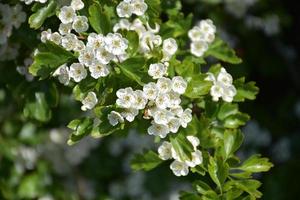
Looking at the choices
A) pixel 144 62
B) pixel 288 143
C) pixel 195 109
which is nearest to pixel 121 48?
pixel 144 62

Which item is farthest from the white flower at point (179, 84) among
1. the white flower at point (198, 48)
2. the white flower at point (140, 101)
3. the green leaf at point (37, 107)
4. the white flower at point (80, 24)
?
the green leaf at point (37, 107)

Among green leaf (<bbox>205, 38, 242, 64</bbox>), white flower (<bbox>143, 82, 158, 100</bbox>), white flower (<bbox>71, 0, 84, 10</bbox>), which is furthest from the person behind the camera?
green leaf (<bbox>205, 38, 242, 64</bbox>)

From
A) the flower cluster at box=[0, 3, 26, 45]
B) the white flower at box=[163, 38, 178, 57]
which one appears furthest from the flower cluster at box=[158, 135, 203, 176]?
the flower cluster at box=[0, 3, 26, 45]

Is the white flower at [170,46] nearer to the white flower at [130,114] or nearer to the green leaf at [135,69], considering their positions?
the green leaf at [135,69]

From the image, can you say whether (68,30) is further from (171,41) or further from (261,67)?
(261,67)

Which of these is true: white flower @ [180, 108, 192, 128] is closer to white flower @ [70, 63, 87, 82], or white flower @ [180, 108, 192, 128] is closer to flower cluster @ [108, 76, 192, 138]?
flower cluster @ [108, 76, 192, 138]

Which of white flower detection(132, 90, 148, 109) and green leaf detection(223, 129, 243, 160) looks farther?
green leaf detection(223, 129, 243, 160)
